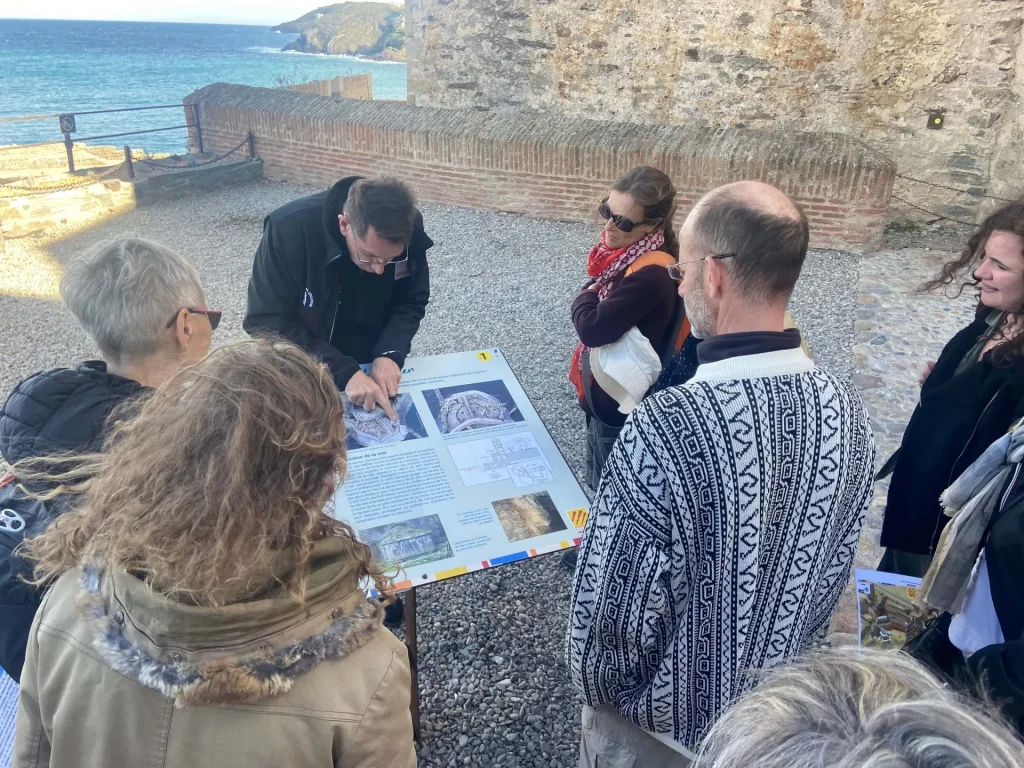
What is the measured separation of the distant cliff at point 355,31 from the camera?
61.3 m

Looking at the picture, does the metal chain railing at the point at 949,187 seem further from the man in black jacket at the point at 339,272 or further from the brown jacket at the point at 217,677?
the brown jacket at the point at 217,677

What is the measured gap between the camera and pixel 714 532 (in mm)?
1272

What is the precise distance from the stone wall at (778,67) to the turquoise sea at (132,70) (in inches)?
258

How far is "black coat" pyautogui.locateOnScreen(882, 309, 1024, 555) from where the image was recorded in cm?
221

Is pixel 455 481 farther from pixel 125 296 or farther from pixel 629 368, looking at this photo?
pixel 125 296

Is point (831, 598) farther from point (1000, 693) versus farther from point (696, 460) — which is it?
point (696, 460)

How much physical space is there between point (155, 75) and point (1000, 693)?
5893 cm

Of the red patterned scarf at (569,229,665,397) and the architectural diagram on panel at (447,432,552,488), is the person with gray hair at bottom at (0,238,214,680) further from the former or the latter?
the red patterned scarf at (569,229,665,397)

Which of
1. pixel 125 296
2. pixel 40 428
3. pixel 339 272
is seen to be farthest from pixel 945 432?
pixel 40 428

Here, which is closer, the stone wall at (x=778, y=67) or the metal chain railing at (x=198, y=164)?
the stone wall at (x=778, y=67)

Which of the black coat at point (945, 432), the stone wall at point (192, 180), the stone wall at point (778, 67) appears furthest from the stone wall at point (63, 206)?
the black coat at point (945, 432)

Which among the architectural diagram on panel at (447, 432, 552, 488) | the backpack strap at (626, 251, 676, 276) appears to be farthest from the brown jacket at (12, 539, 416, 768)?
the backpack strap at (626, 251, 676, 276)

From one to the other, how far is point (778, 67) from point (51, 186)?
8326mm

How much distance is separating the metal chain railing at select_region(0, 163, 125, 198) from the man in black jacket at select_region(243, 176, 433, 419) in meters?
6.76
